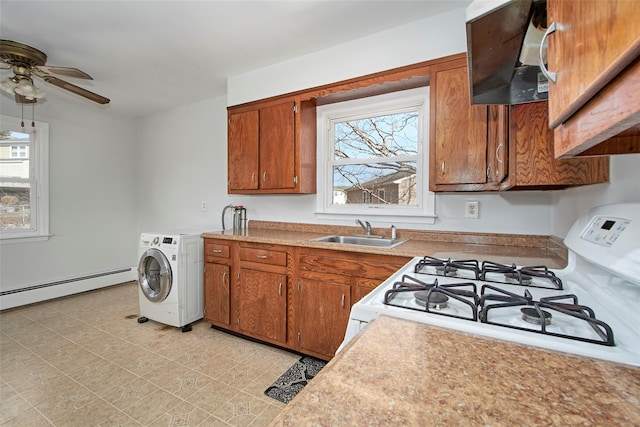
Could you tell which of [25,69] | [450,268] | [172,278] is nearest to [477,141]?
[450,268]

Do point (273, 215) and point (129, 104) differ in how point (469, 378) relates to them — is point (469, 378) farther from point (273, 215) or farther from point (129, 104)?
point (129, 104)

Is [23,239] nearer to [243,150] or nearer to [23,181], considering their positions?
[23,181]

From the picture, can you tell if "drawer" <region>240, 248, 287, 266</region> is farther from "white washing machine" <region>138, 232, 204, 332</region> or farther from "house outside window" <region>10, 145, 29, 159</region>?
"house outside window" <region>10, 145, 29, 159</region>

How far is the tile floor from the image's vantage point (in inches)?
66.9

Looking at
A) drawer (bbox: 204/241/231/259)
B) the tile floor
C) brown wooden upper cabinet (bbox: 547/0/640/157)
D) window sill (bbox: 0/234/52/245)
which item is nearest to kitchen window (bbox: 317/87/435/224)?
drawer (bbox: 204/241/231/259)

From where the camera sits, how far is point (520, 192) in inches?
81.5

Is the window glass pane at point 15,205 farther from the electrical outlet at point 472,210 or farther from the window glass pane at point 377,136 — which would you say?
the electrical outlet at point 472,210

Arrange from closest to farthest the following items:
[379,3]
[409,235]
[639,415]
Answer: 1. [639,415]
2. [379,3]
3. [409,235]

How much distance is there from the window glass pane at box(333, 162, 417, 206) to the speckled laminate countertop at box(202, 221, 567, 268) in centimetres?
29

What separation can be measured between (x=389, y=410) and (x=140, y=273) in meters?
3.17

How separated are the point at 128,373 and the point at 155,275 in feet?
3.36

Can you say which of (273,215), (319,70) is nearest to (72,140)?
(273,215)

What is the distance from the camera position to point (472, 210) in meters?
2.21

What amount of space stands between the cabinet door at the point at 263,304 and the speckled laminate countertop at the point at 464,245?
0.31 metres
